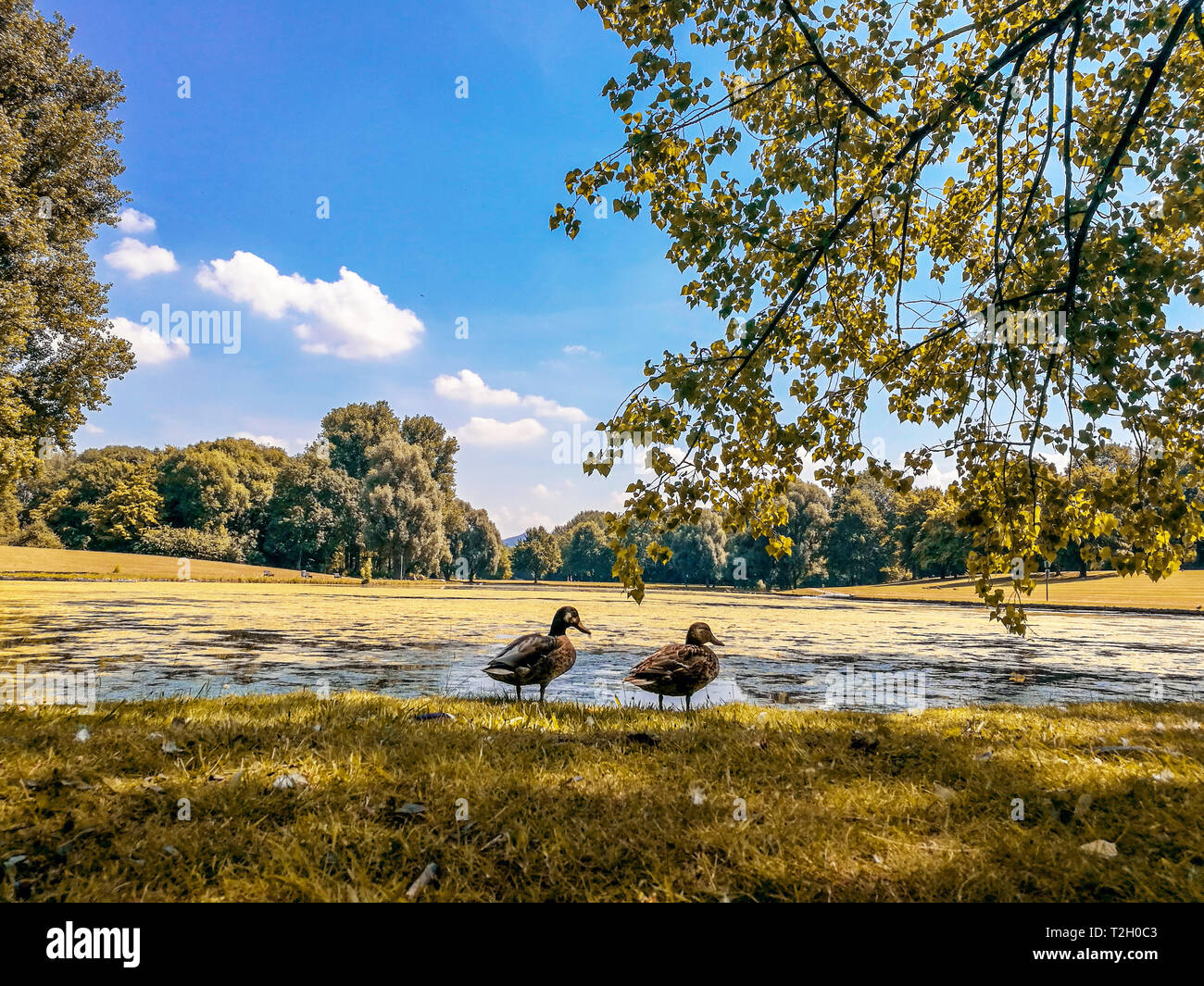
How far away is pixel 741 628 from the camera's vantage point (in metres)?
17.5

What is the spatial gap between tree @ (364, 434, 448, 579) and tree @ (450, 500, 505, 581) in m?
36.2

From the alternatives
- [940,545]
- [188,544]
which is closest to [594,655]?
[940,545]

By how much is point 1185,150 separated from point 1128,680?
8.99 m

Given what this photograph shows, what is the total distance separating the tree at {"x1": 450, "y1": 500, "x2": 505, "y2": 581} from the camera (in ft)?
293

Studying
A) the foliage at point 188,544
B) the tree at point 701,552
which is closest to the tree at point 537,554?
the tree at point 701,552

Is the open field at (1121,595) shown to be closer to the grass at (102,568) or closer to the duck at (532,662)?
the duck at (532,662)

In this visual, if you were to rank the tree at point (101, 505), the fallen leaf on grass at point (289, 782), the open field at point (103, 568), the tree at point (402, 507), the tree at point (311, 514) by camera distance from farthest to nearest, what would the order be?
1. the tree at point (101, 505)
2. the tree at point (311, 514)
3. the tree at point (402, 507)
4. the open field at point (103, 568)
5. the fallen leaf on grass at point (289, 782)

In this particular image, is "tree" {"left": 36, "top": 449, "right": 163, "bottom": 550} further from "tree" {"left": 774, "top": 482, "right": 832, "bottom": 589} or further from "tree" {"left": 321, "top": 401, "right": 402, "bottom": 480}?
"tree" {"left": 774, "top": 482, "right": 832, "bottom": 589}

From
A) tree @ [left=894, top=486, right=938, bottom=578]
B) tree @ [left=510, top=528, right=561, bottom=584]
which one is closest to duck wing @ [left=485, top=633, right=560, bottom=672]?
tree @ [left=894, top=486, right=938, bottom=578]

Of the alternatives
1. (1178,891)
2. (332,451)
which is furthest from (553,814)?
(332,451)

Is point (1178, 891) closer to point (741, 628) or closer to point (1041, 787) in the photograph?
point (1041, 787)

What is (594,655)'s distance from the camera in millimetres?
11109

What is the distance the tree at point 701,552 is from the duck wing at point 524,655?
68.0 metres

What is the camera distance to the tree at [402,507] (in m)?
49.4
